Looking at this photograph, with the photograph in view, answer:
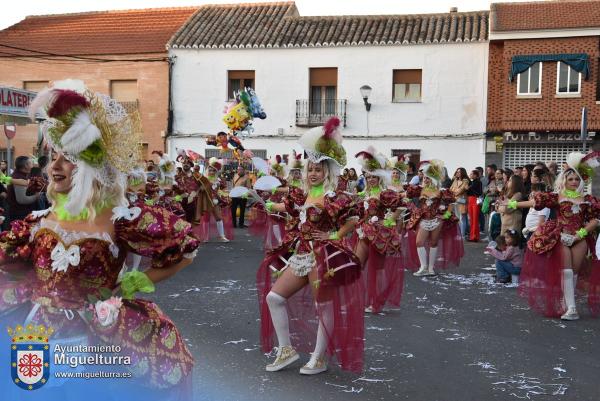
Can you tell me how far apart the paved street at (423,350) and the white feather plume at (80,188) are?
2.13 meters

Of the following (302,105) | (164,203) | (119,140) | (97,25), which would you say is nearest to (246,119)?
(164,203)

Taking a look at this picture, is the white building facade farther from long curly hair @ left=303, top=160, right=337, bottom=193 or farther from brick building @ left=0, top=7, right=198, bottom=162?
long curly hair @ left=303, top=160, right=337, bottom=193

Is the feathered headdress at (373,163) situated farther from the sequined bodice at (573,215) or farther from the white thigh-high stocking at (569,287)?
the white thigh-high stocking at (569,287)

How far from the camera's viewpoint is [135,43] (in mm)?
25719

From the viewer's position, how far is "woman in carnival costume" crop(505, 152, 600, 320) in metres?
7.59

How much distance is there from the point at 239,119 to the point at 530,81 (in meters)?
14.7

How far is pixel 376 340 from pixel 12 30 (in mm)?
26414

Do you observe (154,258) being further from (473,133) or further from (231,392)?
(473,133)

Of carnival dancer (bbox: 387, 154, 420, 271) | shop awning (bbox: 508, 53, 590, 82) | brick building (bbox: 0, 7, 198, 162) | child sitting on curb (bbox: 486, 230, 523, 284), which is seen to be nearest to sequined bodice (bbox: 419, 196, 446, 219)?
carnival dancer (bbox: 387, 154, 420, 271)

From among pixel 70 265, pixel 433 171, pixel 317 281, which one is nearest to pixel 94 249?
pixel 70 265

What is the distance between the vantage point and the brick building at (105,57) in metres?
25.3

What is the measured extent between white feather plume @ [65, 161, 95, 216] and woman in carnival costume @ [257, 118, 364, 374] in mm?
2470

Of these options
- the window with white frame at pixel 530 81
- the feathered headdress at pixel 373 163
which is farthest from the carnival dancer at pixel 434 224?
the window with white frame at pixel 530 81

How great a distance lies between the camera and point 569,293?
7.66 metres
